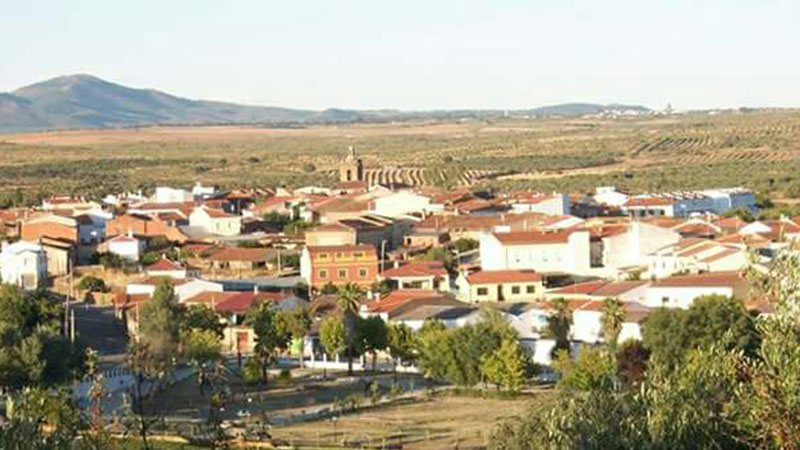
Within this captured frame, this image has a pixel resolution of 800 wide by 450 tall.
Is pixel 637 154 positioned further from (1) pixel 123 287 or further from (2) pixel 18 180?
(1) pixel 123 287

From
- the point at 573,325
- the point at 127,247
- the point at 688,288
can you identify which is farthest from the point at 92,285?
the point at 688,288

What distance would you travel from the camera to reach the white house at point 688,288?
161 feet

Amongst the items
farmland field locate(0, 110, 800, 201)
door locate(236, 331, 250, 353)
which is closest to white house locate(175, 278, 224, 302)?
door locate(236, 331, 250, 353)

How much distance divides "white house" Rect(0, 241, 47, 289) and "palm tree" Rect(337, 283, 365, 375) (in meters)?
15.6

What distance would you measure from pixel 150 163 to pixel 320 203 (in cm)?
8932

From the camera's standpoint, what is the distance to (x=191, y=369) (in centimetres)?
4625

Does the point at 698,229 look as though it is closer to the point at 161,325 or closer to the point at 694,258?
the point at 694,258

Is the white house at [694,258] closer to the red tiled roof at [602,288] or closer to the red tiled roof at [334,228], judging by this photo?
the red tiled roof at [602,288]

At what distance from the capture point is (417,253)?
70875mm

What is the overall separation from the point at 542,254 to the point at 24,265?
2107 cm

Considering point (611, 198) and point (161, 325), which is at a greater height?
point (611, 198)

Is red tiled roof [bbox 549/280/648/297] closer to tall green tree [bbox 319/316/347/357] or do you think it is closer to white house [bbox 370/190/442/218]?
tall green tree [bbox 319/316/347/357]

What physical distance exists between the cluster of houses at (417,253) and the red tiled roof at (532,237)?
10 cm

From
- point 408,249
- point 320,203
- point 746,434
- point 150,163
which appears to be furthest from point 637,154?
point 746,434
